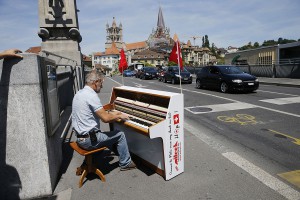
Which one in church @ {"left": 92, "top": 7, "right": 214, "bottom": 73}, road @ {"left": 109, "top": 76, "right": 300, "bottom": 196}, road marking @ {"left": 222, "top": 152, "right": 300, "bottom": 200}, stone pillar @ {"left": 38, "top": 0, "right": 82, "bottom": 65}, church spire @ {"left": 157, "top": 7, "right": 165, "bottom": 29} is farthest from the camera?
church @ {"left": 92, "top": 7, "right": 214, "bottom": 73}

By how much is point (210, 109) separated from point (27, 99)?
7678 millimetres

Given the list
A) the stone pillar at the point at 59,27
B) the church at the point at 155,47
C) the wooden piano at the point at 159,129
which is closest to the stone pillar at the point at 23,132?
the wooden piano at the point at 159,129

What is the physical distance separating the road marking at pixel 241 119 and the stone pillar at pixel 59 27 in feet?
25.2

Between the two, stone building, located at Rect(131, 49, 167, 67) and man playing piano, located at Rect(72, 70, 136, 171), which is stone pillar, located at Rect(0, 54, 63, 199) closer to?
man playing piano, located at Rect(72, 70, 136, 171)

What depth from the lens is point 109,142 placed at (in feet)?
13.2

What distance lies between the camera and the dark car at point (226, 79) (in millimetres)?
14000

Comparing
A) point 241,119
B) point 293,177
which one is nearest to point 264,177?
point 293,177

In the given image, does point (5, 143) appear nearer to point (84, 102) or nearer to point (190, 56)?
point (84, 102)

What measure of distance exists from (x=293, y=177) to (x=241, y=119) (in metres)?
4.06

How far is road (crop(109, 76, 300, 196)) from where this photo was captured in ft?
14.2

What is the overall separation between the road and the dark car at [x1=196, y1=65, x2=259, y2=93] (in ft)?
11.8

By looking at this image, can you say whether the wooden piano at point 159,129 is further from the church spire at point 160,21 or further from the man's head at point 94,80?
the church spire at point 160,21

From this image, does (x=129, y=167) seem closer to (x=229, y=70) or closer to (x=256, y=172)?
(x=256, y=172)

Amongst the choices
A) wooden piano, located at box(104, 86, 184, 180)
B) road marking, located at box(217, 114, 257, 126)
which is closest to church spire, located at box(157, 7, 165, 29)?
road marking, located at box(217, 114, 257, 126)
